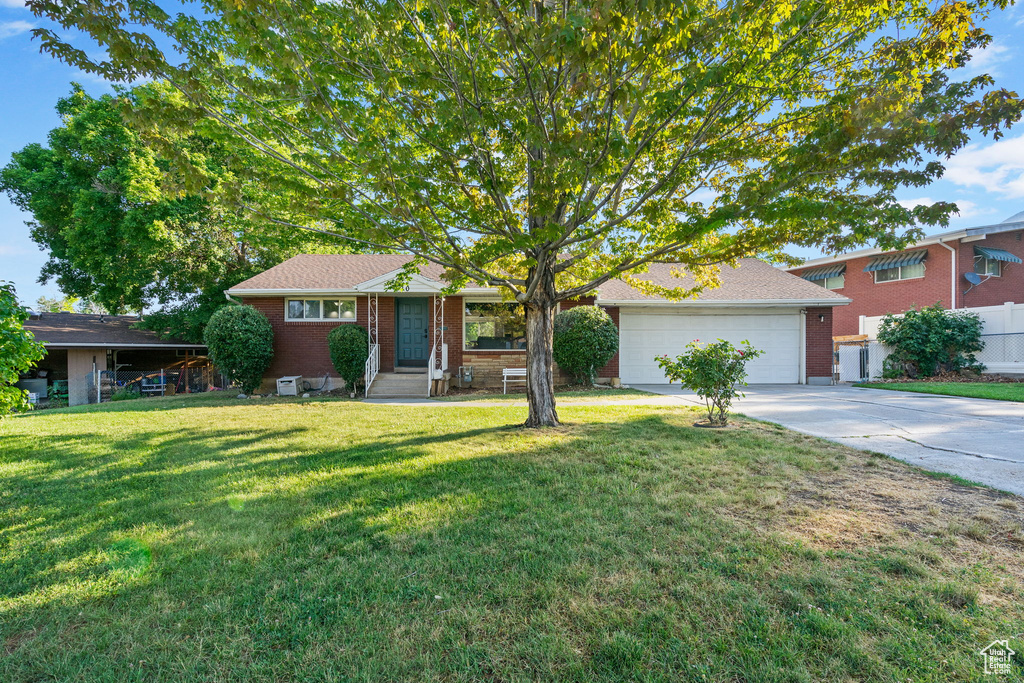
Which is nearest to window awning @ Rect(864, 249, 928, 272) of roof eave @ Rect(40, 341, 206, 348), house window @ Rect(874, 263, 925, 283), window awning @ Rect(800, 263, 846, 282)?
house window @ Rect(874, 263, 925, 283)

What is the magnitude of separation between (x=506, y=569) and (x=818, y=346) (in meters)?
15.5

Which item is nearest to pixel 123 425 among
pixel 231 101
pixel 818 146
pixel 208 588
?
pixel 231 101

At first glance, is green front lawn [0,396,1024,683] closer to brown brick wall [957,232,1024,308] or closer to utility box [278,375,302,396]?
utility box [278,375,302,396]

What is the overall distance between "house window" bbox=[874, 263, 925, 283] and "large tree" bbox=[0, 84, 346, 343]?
24.6 meters

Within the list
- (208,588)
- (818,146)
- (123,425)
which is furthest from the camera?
(123,425)

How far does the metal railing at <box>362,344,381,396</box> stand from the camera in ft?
41.5

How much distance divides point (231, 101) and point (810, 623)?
318 inches

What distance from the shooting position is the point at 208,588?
2.50m

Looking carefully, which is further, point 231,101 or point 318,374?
point 318,374

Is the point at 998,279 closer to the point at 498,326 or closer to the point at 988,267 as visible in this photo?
the point at 988,267

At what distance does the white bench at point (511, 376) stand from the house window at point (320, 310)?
212 inches

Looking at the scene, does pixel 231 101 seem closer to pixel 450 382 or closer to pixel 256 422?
pixel 256 422

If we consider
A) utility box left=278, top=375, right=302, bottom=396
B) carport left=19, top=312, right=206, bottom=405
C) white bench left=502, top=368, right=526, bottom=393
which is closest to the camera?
white bench left=502, top=368, right=526, bottom=393

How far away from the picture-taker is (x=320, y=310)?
14.5 m
